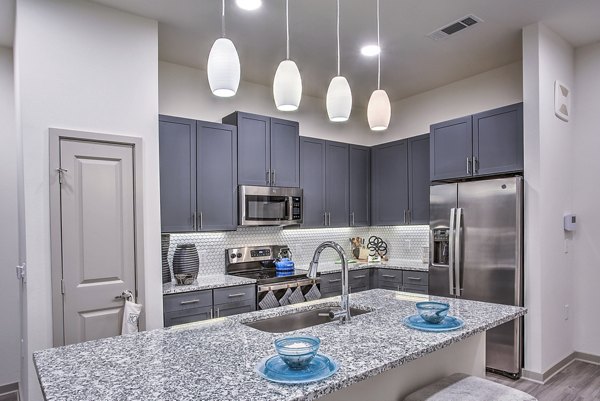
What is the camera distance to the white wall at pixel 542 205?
11.3 ft

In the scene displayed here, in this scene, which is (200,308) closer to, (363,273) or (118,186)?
(118,186)

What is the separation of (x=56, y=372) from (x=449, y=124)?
12.9 feet

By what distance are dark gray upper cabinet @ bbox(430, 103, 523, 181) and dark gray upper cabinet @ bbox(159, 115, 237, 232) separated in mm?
2155

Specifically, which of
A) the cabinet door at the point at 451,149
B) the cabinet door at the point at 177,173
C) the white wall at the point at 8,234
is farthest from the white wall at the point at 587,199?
the white wall at the point at 8,234

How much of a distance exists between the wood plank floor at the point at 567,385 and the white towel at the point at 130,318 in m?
2.99

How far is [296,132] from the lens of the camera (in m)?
4.61

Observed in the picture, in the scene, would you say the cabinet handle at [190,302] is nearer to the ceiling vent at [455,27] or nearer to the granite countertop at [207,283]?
the granite countertop at [207,283]

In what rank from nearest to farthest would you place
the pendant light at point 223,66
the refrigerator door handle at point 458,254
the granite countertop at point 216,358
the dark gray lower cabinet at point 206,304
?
the granite countertop at point 216,358, the pendant light at point 223,66, the dark gray lower cabinet at point 206,304, the refrigerator door handle at point 458,254

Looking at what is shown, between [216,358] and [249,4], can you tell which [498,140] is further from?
[216,358]

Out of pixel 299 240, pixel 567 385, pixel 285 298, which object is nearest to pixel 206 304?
pixel 285 298

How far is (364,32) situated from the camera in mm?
3512

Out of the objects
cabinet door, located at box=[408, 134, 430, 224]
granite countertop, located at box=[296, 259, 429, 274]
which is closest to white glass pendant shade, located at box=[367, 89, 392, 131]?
granite countertop, located at box=[296, 259, 429, 274]

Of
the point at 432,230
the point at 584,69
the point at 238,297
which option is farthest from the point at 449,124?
the point at 238,297

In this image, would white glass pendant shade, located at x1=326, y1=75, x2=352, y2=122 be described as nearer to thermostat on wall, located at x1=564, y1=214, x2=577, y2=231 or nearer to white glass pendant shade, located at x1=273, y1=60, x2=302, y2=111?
white glass pendant shade, located at x1=273, y1=60, x2=302, y2=111
